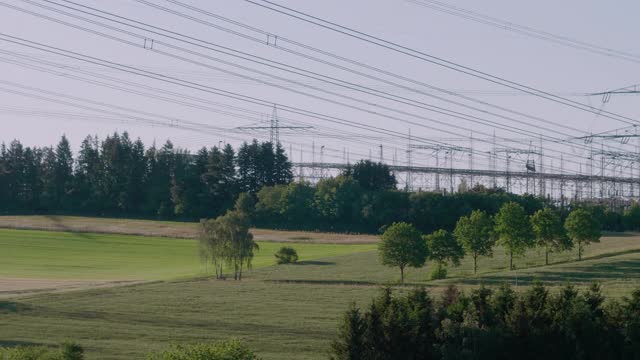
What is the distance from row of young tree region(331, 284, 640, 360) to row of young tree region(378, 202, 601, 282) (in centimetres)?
4349

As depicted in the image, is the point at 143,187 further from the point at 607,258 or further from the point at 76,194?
the point at 607,258

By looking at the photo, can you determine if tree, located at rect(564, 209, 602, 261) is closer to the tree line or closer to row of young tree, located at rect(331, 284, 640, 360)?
the tree line

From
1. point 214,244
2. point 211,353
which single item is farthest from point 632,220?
point 211,353

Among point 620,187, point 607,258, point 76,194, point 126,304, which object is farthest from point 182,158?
point 126,304

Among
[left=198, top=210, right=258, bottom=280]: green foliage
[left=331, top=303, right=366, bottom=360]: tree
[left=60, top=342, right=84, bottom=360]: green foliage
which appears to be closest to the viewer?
[left=60, top=342, right=84, bottom=360]: green foliage

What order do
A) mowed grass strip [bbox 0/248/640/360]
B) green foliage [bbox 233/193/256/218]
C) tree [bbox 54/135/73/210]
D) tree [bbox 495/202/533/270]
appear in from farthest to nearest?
1. tree [bbox 54/135/73/210]
2. green foliage [bbox 233/193/256/218]
3. tree [bbox 495/202/533/270]
4. mowed grass strip [bbox 0/248/640/360]

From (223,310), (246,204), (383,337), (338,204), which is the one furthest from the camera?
(246,204)

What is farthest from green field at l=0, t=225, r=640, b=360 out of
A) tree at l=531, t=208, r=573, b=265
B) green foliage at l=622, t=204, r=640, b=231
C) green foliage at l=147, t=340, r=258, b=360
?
green foliage at l=622, t=204, r=640, b=231

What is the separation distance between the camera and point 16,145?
155 m

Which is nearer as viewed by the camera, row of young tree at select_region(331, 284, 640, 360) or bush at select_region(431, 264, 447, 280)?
row of young tree at select_region(331, 284, 640, 360)

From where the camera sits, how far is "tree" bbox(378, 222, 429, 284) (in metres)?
78.2

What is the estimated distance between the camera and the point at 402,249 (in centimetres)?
7831

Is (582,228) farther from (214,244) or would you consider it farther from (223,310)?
(223,310)

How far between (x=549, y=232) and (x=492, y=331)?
55556 mm
